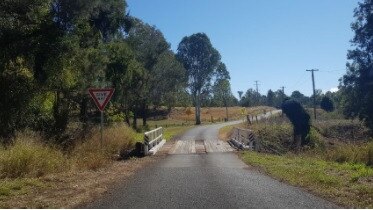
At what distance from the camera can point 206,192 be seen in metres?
10.4

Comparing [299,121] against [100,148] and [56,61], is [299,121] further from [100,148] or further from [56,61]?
[100,148]

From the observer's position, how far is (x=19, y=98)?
19.1 m

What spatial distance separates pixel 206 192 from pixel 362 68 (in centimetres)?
4154

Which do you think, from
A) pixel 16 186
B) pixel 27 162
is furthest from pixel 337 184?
pixel 27 162

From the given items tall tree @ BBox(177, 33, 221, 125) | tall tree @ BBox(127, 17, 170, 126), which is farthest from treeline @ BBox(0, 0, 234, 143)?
tall tree @ BBox(177, 33, 221, 125)

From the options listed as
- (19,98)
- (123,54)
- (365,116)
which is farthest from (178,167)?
(365,116)

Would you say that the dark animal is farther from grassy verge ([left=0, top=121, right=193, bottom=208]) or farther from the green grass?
the green grass

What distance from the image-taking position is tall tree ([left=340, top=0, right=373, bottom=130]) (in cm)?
4719

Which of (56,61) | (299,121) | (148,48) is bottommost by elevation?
(299,121)

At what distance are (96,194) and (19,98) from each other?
10139mm

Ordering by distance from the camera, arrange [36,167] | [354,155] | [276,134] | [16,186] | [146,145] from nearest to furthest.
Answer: [16,186] → [36,167] → [354,155] → [146,145] → [276,134]

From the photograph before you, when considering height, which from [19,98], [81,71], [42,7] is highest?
[42,7]

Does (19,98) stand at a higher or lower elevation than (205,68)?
lower

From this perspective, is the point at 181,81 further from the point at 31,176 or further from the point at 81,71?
the point at 31,176
